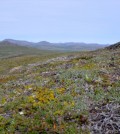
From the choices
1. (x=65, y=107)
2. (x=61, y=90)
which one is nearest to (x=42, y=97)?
(x=61, y=90)

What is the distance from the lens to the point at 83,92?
52.4ft

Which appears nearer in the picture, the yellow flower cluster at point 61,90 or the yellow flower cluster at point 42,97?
the yellow flower cluster at point 42,97

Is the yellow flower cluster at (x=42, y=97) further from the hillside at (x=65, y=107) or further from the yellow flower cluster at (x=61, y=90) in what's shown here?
the yellow flower cluster at (x=61, y=90)

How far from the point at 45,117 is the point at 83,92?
371 cm

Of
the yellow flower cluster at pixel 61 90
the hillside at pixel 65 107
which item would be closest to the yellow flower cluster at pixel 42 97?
the hillside at pixel 65 107

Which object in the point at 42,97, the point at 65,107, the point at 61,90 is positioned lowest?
the point at 65,107

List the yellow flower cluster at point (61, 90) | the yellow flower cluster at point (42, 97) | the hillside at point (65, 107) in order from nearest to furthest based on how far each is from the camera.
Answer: the hillside at point (65, 107), the yellow flower cluster at point (42, 97), the yellow flower cluster at point (61, 90)

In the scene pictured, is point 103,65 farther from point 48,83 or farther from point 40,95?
point 40,95

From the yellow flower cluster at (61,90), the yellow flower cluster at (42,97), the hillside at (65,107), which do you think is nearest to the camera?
the hillside at (65,107)

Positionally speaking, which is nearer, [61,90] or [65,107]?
[65,107]

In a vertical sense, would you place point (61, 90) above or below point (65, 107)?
→ above

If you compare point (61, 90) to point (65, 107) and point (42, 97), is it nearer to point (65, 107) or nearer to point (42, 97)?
point (42, 97)

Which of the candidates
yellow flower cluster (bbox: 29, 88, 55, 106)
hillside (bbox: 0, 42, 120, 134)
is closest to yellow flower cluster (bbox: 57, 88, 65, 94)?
hillside (bbox: 0, 42, 120, 134)

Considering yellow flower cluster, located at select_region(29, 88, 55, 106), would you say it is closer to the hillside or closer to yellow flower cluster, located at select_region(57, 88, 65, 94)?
the hillside
